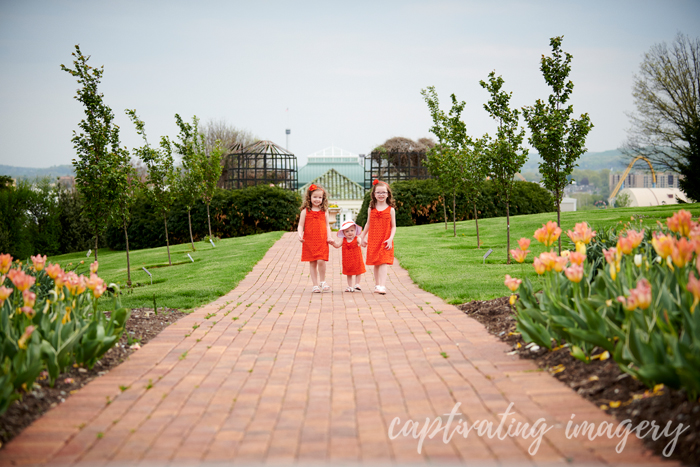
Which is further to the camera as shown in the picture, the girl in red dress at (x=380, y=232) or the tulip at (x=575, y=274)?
the girl in red dress at (x=380, y=232)

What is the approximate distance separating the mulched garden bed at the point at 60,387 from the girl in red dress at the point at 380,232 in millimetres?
3386

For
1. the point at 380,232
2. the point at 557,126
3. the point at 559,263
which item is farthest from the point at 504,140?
the point at 559,263

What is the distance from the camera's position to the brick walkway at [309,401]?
8.90 ft

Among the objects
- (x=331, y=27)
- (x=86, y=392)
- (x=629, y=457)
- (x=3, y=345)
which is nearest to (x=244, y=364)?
(x=86, y=392)

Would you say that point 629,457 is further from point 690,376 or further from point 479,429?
point 479,429

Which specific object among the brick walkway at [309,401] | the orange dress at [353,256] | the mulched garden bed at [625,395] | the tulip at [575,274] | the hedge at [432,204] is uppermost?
the hedge at [432,204]

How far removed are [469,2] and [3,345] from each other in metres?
12.9

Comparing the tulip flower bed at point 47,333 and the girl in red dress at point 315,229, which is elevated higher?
the girl in red dress at point 315,229

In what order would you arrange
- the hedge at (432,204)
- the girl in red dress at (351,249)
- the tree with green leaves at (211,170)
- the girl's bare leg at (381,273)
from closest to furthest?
the girl's bare leg at (381,273) < the girl in red dress at (351,249) < the tree with green leaves at (211,170) < the hedge at (432,204)

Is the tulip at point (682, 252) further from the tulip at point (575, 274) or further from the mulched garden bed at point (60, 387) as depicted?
the mulched garden bed at point (60, 387)

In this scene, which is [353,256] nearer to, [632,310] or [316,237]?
[316,237]

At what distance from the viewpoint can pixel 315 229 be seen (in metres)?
8.20

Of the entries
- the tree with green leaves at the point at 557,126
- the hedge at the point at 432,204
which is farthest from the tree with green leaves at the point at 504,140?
the hedge at the point at 432,204

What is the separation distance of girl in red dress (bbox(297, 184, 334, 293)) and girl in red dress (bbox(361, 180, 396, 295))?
2.10 feet
